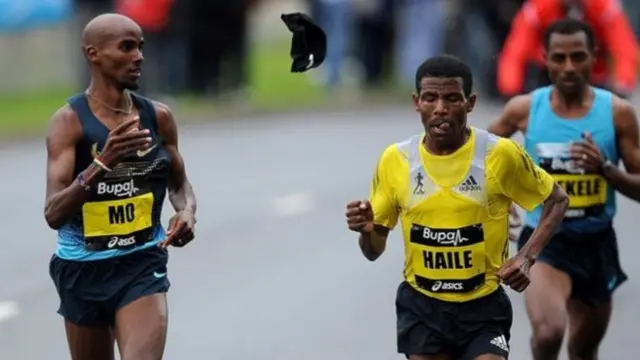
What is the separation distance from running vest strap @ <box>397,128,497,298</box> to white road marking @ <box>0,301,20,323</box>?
4.74 meters

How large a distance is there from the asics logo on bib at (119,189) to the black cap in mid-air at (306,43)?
3.05 ft

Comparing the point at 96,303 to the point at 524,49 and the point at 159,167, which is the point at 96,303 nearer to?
the point at 159,167

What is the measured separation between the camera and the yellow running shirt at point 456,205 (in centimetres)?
831

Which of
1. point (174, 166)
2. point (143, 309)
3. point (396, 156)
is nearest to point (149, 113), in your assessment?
point (174, 166)

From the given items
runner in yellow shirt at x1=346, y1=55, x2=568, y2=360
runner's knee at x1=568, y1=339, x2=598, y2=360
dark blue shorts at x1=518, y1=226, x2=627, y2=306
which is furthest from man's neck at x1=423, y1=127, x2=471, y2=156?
runner's knee at x1=568, y1=339, x2=598, y2=360

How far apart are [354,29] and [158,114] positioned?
19.8 meters

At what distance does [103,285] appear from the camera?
28.5 ft

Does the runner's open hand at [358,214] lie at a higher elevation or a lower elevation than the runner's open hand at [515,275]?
higher

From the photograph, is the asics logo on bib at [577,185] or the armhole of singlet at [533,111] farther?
the armhole of singlet at [533,111]

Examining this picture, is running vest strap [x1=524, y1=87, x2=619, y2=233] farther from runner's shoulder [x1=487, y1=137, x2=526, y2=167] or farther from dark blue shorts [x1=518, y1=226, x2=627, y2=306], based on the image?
runner's shoulder [x1=487, y1=137, x2=526, y2=167]

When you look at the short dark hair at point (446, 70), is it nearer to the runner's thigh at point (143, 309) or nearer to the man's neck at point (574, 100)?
the runner's thigh at point (143, 309)

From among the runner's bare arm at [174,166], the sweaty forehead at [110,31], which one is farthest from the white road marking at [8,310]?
the sweaty forehead at [110,31]

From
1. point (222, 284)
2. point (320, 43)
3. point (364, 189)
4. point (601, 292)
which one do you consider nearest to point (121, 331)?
point (320, 43)

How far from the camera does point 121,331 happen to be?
28.2 ft
